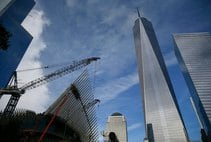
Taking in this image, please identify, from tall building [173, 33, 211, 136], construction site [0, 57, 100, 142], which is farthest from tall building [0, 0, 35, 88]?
tall building [173, 33, 211, 136]

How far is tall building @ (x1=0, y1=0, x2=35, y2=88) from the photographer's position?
68.9 meters

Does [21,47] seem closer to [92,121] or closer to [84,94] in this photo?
[84,94]

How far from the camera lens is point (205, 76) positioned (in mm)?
181625

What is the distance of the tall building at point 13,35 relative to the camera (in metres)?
68.9

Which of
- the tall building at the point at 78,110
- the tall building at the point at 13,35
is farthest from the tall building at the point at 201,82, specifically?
the tall building at the point at 13,35

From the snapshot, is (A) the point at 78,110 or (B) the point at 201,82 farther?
(B) the point at 201,82

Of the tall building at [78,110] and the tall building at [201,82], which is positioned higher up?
the tall building at [201,82]

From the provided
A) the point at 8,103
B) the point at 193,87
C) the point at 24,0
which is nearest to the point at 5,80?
the point at 8,103

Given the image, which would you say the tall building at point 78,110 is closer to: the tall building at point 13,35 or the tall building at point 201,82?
the tall building at point 13,35

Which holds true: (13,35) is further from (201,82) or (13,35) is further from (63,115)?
(201,82)

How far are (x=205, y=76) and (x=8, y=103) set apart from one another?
178 m

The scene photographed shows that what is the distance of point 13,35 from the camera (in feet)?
245

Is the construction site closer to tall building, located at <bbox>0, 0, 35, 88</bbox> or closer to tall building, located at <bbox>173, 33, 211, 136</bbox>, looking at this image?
tall building, located at <bbox>0, 0, 35, 88</bbox>

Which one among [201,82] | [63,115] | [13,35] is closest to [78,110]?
[63,115]
